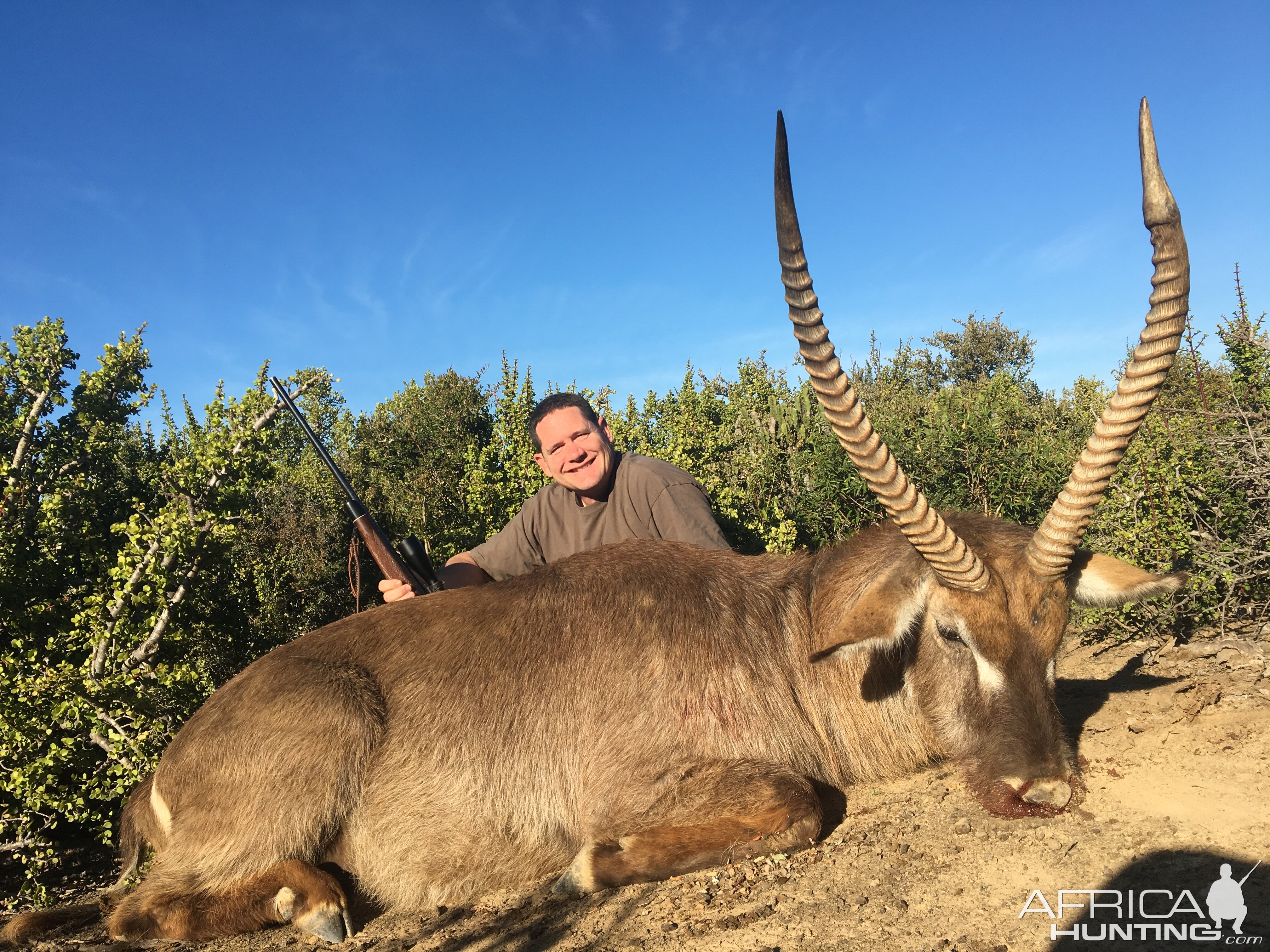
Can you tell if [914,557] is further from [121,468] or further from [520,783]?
[121,468]

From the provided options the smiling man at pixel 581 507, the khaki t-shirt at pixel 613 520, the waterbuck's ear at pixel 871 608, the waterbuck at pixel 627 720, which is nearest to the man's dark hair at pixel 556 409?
→ the smiling man at pixel 581 507

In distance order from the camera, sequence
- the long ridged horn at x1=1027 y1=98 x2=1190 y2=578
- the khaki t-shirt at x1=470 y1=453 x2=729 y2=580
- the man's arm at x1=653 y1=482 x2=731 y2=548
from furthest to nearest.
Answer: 1. the khaki t-shirt at x1=470 y1=453 x2=729 y2=580
2. the man's arm at x1=653 y1=482 x2=731 y2=548
3. the long ridged horn at x1=1027 y1=98 x2=1190 y2=578

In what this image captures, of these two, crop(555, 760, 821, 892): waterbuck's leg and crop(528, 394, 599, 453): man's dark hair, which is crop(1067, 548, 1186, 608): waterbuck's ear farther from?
crop(528, 394, 599, 453): man's dark hair

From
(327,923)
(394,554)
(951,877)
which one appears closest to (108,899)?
(327,923)

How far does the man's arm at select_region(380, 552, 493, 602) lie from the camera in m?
5.47

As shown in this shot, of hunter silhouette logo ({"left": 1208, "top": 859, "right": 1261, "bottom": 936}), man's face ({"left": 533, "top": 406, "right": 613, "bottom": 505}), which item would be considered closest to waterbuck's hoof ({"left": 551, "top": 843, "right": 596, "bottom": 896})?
hunter silhouette logo ({"left": 1208, "top": 859, "right": 1261, "bottom": 936})

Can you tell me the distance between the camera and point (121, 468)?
9617mm

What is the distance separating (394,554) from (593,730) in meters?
2.72

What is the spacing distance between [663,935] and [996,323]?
31382 millimetres

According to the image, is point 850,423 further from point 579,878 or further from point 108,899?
point 108,899

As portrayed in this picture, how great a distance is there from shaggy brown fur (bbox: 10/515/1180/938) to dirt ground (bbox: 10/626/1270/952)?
144 millimetres

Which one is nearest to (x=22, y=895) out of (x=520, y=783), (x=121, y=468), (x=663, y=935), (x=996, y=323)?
(x=520, y=783)

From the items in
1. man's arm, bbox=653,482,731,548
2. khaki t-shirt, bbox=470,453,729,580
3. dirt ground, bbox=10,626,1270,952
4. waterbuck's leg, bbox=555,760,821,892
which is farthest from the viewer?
khaki t-shirt, bbox=470,453,729,580

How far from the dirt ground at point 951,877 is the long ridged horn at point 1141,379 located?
103 cm
